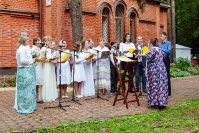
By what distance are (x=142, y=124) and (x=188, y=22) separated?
121 feet

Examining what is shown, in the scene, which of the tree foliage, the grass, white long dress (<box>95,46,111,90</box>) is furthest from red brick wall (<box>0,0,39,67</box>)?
the tree foliage

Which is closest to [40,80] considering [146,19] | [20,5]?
[20,5]

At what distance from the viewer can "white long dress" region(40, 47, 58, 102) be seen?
352 inches

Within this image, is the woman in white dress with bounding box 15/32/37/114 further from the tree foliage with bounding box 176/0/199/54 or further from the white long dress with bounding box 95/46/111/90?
the tree foliage with bounding box 176/0/199/54

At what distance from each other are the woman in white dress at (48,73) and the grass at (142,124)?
2.95 metres

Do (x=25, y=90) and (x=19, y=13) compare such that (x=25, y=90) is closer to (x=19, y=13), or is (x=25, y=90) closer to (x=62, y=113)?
(x=62, y=113)

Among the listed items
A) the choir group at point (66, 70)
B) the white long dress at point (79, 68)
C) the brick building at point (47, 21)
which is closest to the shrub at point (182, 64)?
the brick building at point (47, 21)

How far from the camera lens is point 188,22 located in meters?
40.4

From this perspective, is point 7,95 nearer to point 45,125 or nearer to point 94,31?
point 45,125

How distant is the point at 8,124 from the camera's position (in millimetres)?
6383

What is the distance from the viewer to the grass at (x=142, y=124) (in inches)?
231

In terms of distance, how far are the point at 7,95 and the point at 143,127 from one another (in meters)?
6.38

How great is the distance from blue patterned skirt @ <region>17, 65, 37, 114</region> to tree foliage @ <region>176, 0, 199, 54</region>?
34.1 meters

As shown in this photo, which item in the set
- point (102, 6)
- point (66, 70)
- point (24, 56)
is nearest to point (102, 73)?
point (66, 70)
